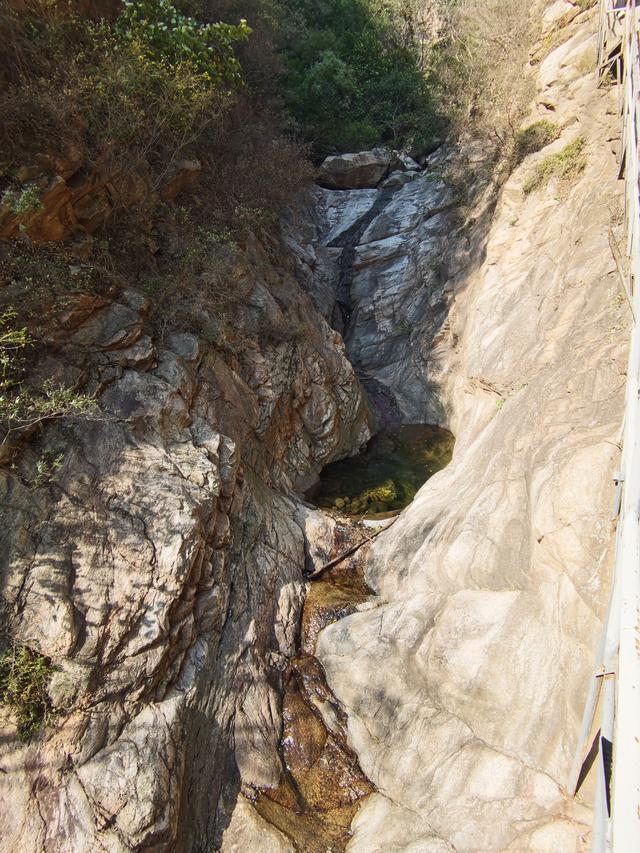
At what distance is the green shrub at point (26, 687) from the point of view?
13.8 feet

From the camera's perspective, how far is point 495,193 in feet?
44.8

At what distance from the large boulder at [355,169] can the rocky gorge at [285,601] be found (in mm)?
8524

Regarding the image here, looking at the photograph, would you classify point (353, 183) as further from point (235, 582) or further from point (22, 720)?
point (22, 720)

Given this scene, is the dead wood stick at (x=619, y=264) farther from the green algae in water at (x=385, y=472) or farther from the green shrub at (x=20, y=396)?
the green shrub at (x=20, y=396)

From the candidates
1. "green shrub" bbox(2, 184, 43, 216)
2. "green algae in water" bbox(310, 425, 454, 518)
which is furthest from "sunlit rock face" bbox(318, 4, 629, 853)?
"green shrub" bbox(2, 184, 43, 216)

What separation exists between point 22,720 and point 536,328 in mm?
10227

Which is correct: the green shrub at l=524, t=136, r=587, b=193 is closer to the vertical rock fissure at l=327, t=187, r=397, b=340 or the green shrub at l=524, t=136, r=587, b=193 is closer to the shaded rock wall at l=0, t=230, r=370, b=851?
the vertical rock fissure at l=327, t=187, r=397, b=340

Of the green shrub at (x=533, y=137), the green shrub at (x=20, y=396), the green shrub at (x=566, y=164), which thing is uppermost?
the green shrub at (x=533, y=137)

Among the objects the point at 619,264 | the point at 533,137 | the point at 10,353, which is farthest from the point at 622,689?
the point at 533,137

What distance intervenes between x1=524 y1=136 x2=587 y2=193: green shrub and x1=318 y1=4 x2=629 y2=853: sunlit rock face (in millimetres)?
1976

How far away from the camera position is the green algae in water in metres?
10.2

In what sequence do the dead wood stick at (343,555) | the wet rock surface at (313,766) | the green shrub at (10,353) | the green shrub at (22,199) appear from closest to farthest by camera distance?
Result: 1. the wet rock surface at (313,766)
2. the green shrub at (10,353)
3. the green shrub at (22,199)
4. the dead wood stick at (343,555)

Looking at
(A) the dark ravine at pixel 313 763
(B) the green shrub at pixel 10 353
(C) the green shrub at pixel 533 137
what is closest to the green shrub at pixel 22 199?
(B) the green shrub at pixel 10 353

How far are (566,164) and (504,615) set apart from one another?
1080 cm
